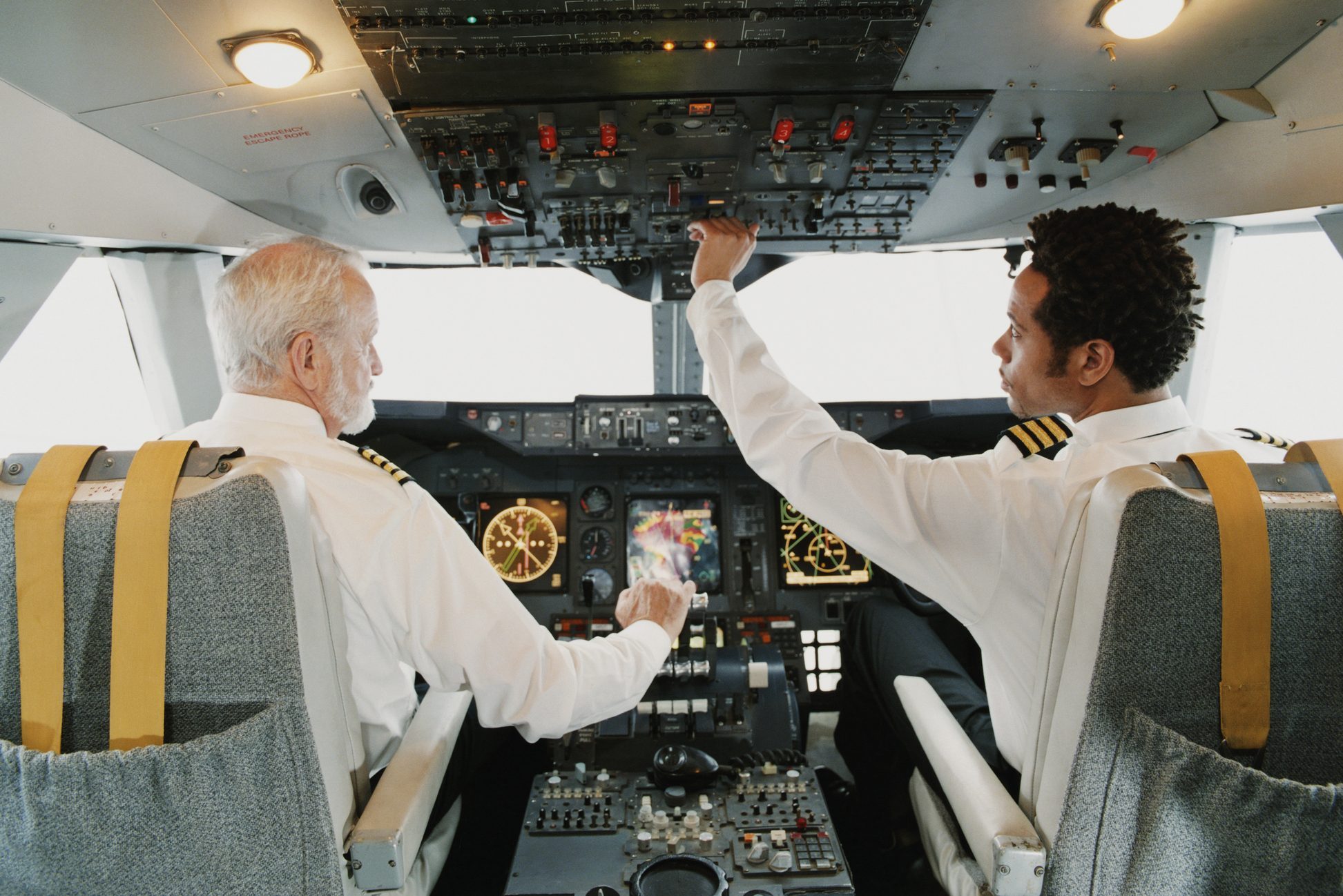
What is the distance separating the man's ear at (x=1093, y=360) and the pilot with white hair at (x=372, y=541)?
0.91 m

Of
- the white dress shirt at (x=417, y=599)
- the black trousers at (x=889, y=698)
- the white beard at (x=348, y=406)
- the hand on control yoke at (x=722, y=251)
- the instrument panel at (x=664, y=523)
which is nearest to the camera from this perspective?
the white dress shirt at (x=417, y=599)

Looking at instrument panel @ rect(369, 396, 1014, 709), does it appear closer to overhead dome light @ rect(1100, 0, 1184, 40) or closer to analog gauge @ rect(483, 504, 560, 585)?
analog gauge @ rect(483, 504, 560, 585)

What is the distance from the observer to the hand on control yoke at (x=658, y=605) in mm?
1632

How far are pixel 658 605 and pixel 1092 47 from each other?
140cm

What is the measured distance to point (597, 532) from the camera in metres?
2.94

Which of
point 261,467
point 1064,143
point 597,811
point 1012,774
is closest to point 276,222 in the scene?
point 261,467

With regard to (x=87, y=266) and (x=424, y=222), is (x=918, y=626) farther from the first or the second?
(x=87, y=266)

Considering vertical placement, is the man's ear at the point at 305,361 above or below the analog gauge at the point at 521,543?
above

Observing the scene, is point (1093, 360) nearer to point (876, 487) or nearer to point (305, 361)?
point (876, 487)

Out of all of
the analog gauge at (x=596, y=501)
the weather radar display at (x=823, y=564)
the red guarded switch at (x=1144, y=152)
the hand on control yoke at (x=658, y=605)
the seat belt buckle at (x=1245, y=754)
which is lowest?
the weather radar display at (x=823, y=564)

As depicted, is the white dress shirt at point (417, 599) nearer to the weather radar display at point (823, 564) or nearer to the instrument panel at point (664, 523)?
the instrument panel at point (664, 523)

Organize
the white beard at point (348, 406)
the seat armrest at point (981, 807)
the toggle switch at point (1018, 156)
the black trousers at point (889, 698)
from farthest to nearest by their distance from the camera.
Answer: the toggle switch at point (1018, 156)
the black trousers at point (889, 698)
the white beard at point (348, 406)
the seat armrest at point (981, 807)

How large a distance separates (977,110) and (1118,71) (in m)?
0.28

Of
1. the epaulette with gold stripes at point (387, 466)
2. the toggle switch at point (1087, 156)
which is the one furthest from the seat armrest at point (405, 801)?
the toggle switch at point (1087, 156)
